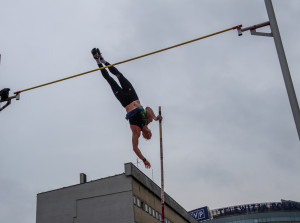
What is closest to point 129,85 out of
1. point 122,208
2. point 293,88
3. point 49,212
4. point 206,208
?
point 293,88

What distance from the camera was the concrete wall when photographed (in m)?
37.6

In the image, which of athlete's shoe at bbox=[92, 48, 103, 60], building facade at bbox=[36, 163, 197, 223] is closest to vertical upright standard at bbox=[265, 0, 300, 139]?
athlete's shoe at bbox=[92, 48, 103, 60]

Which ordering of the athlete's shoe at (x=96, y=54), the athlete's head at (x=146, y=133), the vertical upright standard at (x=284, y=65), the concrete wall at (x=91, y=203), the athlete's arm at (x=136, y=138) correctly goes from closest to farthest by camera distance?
the vertical upright standard at (x=284, y=65)
the athlete's arm at (x=136, y=138)
the athlete's shoe at (x=96, y=54)
the athlete's head at (x=146, y=133)
the concrete wall at (x=91, y=203)

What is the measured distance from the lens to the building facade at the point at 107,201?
37625 millimetres

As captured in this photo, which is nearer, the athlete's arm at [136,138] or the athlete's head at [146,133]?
the athlete's arm at [136,138]

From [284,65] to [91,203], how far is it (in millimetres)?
31788

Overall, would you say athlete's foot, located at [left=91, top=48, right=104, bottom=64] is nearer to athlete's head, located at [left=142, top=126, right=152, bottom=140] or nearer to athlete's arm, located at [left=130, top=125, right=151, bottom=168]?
athlete's arm, located at [left=130, top=125, right=151, bottom=168]

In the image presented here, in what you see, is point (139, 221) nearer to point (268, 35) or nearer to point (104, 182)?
point (104, 182)

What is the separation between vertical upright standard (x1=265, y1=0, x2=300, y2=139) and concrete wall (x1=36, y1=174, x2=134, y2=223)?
28422 mm

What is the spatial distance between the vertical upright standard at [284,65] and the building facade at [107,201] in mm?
28311

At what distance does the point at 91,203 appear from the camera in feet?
128

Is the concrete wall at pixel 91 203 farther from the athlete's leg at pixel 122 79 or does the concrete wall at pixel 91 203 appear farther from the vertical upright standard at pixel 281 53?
the vertical upright standard at pixel 281 53

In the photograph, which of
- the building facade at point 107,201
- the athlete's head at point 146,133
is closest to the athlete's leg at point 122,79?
the athlete's head at point 146,133

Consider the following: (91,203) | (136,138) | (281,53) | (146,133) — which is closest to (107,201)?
(91,203)
